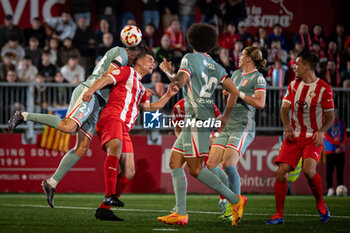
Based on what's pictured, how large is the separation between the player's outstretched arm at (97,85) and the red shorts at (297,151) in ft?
7.77

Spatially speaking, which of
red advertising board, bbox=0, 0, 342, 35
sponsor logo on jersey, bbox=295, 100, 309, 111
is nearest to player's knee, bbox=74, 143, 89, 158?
sponsor logo on jersey, bbox=295, 100, 309, 111

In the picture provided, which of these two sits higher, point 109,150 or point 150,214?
point 109,150

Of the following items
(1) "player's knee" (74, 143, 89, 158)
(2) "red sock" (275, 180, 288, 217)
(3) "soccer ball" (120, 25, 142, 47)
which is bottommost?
(2) "red sock" (275, 180, 288, 217)

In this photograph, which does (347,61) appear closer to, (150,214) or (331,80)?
(331,80)

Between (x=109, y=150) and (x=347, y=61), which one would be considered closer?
(x=109, y=150)

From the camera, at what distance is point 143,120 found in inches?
589

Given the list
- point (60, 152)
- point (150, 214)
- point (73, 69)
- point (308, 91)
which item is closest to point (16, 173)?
point (60, 152)

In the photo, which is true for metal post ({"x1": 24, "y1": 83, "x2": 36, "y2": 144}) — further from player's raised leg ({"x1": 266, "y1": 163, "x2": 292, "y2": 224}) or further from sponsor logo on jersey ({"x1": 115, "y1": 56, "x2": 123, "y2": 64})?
player's raised leg ({"x1": 266, "y1": 163, "x2": 292, "y2": 224})

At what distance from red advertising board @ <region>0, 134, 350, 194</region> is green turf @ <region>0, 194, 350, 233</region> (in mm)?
2630

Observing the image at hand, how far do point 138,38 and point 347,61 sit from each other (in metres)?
10.7

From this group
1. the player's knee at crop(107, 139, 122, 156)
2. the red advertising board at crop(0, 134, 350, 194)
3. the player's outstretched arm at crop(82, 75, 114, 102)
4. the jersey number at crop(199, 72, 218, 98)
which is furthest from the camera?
the red advertising board at crop(0, 134, 350, 194)

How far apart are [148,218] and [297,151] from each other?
7.03 feet

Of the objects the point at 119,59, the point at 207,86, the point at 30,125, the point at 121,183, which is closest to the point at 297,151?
the point at 207,86

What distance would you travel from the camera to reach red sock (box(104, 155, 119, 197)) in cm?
777
